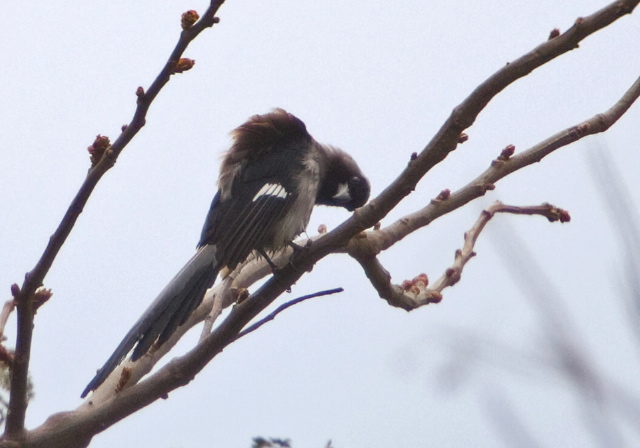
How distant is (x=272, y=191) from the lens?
4504 millimetres

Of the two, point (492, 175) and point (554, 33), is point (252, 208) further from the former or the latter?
point (554, 33)

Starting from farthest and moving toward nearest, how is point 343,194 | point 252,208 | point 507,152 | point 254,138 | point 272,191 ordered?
point 343,194, point 254,138, point 272,191, point 252,208, point 507,152

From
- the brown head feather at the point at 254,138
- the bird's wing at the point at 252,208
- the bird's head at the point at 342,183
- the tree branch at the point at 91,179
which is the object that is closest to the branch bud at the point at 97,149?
the tree branch at the point at 91,179

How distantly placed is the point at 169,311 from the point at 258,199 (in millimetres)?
1032

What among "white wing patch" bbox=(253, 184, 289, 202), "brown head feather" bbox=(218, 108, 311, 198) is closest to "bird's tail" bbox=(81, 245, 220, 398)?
"white wing patch" bbox=(253, 184, 289, 202)

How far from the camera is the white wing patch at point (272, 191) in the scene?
4.48 metres

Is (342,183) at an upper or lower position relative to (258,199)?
upper

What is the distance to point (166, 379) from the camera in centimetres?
276

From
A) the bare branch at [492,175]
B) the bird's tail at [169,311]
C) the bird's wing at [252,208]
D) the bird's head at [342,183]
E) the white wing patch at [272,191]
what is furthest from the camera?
the bird's head at [342,183]

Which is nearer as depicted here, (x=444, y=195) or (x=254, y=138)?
(x=444, y=195)

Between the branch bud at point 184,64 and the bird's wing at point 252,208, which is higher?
the bird's wing at point 252,208

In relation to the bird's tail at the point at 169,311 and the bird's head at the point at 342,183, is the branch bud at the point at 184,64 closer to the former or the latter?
the bird's tail at the point at 169,311

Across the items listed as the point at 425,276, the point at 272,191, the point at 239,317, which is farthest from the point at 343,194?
the point at 239,317

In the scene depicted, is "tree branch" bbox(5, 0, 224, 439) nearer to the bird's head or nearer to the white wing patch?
the white wing patch
